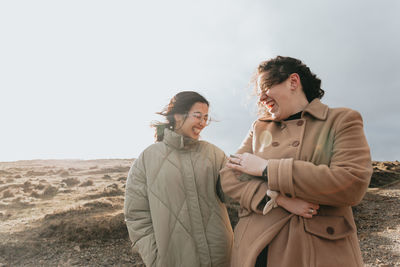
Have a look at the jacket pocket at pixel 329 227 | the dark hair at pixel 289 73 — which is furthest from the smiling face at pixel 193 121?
the jacket pocket at pixel 329 227

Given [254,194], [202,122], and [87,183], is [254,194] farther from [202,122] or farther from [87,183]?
[87,183]

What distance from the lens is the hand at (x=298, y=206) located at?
5.38 feet

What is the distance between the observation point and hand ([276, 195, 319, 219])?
1.64 meters

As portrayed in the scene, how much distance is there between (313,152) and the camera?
5.74 ft

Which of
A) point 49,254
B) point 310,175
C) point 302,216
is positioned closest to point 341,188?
point 310,175

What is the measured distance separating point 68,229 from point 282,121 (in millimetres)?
7013

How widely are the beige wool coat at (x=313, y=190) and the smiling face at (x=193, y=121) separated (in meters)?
0.99

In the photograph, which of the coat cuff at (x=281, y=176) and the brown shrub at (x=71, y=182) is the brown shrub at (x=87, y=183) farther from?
the coat cuff at (x=281, y=176)

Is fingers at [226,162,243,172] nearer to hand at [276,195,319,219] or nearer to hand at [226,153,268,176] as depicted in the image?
hand at [226,153,268,176]

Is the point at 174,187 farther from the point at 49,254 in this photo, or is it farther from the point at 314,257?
the point at 49,254

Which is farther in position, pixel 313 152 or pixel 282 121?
pixel 282 121

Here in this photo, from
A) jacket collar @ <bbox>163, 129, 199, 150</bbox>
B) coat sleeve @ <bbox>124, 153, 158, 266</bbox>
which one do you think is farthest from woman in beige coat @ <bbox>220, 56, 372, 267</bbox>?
coat sleeve @ <bbox>124, 153, 158, 266</bbox>

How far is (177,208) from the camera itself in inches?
97.7

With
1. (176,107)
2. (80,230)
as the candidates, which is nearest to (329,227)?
(176,107)
